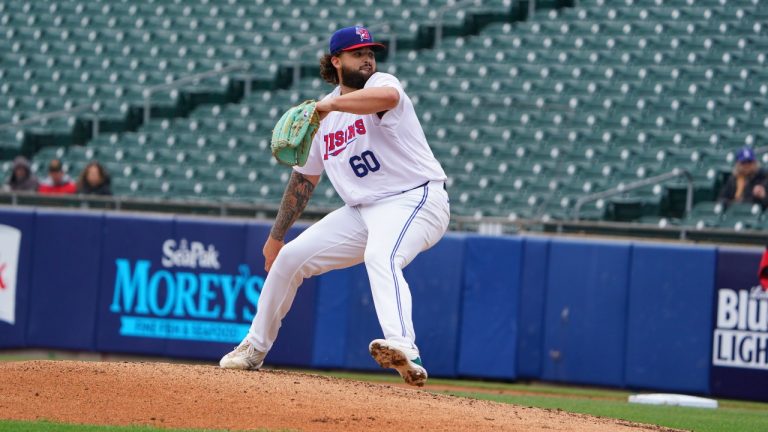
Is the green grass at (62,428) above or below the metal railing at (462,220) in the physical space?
below

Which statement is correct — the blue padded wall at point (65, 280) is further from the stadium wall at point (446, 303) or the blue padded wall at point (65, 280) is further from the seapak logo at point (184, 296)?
the seapak logo at point (184, 296)

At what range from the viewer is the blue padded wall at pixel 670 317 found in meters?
10.1

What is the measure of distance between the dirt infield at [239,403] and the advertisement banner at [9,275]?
5694mm

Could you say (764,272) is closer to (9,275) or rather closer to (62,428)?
(62,428)

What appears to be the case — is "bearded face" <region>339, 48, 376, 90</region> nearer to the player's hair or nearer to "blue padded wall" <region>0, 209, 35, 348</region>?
the player's hair

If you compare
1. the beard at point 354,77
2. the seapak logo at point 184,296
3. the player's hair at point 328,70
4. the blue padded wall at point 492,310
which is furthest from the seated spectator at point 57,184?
the beard at point 354,77

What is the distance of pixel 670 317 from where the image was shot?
10141mm

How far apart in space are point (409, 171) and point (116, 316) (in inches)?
248

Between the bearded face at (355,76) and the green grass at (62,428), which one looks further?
the bearded face at (355,76)

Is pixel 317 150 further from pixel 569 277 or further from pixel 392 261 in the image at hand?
pixel 569 277

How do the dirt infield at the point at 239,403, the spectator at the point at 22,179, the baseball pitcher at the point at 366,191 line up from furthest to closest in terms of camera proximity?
the spectator at the point at 22,179, the baseball pitcher at the point at 366,191, the dirt infield at the point at 239,403

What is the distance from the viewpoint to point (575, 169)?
1383 cm

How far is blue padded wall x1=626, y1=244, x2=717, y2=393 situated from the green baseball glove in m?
5.07

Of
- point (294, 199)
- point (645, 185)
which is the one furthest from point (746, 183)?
point (294, 199)
